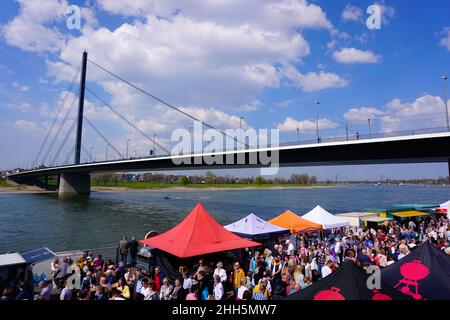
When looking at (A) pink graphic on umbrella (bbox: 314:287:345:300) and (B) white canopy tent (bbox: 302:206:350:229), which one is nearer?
(A) pink graphic on umbrella (bbox: 314:287:345:300)

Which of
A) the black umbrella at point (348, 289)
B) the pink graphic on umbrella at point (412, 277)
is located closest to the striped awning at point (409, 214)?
the pink graphic on umbrella at point (412, 277)

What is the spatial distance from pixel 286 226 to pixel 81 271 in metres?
9.02

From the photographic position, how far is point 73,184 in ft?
257

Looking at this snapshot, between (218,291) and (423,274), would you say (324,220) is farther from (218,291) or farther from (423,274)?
(423,274)

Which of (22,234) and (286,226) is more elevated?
(286,226)

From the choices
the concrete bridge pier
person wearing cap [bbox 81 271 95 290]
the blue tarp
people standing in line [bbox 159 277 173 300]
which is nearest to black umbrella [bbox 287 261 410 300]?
people standing in line [bbox 159 277 173 300]

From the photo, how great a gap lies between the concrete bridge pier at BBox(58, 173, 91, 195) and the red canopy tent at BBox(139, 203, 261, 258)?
249ft

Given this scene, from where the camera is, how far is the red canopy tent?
955 centimetres

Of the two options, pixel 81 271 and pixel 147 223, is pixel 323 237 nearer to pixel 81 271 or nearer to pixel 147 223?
pixel 81 271

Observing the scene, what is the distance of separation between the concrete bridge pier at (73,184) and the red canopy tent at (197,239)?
75929 millimetres

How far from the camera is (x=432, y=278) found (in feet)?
17.2

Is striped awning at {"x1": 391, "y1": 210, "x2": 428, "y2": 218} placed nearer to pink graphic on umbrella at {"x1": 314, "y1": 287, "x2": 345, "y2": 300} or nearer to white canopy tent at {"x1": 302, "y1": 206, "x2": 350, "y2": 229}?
white canopy tent at {"x1": 302, "y1": 206, "x2": 350, "y2": 229}
